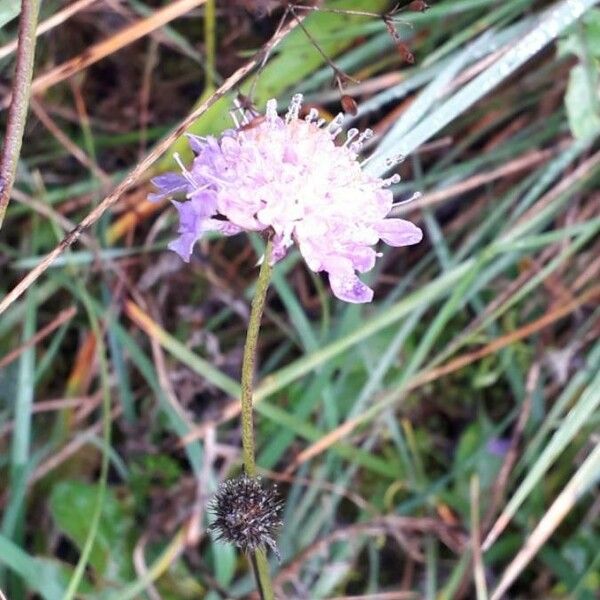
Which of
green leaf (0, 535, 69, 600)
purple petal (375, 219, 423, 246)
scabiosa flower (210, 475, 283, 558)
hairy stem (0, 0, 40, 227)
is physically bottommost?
scabiosa flower (210, 475, 283, 558)

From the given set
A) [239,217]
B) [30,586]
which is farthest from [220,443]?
[239,217]

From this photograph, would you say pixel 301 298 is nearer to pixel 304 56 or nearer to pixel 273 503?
pixel 304 56

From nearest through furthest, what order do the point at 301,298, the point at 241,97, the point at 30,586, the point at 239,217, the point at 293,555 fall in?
the point at 239,217 → the point at 241,97 → the point at 30,586 → the point at 293,555 → the point at 301,298

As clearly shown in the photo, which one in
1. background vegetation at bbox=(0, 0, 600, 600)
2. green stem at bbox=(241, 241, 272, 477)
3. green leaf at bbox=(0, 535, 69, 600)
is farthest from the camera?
background vegetation at bbox=(0, 0, 600, 600)

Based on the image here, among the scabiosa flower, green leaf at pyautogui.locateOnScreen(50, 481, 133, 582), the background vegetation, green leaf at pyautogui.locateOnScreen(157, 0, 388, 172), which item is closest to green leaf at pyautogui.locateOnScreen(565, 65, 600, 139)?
the background vegetation

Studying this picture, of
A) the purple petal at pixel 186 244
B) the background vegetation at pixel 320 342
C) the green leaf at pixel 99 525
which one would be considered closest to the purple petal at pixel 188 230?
the purple petal at pixel 186 244

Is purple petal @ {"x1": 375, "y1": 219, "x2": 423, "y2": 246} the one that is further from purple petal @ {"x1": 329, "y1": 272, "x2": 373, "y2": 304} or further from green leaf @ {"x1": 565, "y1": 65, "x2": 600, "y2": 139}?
green leaf @ {"x1": 565, "y1": 65, "x2": 600, "y2": 139}

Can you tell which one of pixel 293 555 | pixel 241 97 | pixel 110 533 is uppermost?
pixel 241 97
